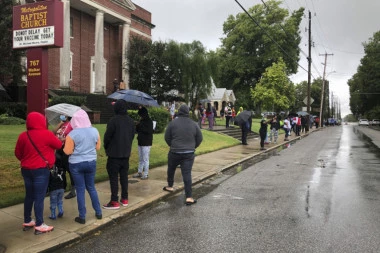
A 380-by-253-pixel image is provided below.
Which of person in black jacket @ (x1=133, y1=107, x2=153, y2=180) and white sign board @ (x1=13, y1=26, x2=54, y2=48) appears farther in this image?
person in black jacket @ (x1=133, y1=107, x2=153, y2=180)

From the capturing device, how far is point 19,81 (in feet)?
69.1

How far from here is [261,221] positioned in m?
5.85

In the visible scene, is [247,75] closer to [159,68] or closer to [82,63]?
[159,68]

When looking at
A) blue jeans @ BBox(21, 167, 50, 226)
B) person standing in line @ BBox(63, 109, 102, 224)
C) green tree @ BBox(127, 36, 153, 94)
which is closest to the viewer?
blue jeans @ BBox(21, 167, 50, 226)

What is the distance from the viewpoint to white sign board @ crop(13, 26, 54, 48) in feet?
23.0

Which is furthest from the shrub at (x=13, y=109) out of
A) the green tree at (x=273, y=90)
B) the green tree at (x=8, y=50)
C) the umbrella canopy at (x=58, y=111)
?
the green tree at (x=273, y=90)

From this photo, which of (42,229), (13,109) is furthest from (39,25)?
(13,109)

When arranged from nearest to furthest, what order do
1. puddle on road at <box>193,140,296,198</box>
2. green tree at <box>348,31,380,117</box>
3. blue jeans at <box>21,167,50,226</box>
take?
blue jeans at <box>21,167,50,226</box>
puddle on road at <box>193,140,296,198</box>
green tree at <box>348,31,380,117</box>

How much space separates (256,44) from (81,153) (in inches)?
2406

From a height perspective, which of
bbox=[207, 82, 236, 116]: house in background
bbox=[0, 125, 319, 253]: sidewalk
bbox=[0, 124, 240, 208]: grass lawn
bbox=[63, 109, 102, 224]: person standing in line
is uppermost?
bbox=[207, 82, 236, 116]: house in background

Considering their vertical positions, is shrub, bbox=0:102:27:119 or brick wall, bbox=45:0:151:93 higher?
brick wall, bbox=45:0:151:93

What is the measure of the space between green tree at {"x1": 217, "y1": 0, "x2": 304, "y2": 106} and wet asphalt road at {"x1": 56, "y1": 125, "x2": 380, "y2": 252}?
53.4 m

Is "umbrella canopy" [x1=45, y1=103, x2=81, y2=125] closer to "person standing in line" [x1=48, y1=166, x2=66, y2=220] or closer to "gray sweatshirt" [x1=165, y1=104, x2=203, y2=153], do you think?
"person standing in line" [x1=48, y1=166, x2=66, y2=220]

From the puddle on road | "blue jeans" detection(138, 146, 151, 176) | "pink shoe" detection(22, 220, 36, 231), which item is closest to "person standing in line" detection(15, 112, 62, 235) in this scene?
"pink shoe" detection(22, 220, 36, 231)
